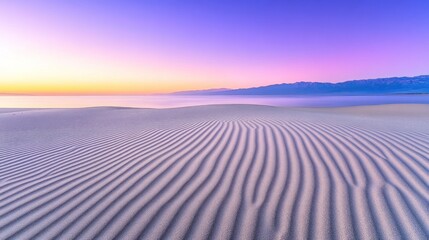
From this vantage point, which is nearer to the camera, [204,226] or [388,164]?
[204,226]

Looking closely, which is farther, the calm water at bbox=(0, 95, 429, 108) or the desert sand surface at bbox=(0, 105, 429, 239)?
the calm water at bbox=(0, 95, 429, 108)

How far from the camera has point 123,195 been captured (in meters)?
2.39

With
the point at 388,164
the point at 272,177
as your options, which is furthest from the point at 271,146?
the point at 388,164

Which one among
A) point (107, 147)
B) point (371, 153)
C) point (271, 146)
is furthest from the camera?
point (107, 147)

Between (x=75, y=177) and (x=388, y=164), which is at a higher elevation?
(x=388, y=164)

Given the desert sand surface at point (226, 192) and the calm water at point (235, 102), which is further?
the calm water at point (235, 102)

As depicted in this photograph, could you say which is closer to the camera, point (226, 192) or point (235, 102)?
point (226, 192)

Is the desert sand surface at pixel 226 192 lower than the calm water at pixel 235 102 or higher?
higher

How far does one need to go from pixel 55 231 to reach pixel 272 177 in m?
2.11

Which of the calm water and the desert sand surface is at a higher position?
the desert sand surface

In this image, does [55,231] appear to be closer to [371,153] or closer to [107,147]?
[107,147]

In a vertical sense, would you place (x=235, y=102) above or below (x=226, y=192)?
below

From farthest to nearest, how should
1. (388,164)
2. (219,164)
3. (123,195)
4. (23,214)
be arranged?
(219,164) < (388,164) < (123,195) < (23,214)

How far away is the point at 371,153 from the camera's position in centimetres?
341
